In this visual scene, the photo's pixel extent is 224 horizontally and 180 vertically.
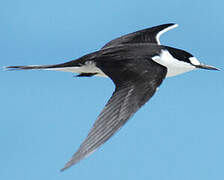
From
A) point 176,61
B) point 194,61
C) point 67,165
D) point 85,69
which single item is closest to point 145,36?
point 194,61

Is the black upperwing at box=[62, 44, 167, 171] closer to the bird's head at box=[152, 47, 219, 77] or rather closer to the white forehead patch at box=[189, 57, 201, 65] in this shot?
the bird's head at box=[152, 47, 219, 77]

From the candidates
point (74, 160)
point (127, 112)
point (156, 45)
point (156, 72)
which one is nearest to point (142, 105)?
point (127, 112)

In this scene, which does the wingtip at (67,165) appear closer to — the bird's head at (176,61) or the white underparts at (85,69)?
the white underparts at (85,69)

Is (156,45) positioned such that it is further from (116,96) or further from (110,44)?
(116,96)

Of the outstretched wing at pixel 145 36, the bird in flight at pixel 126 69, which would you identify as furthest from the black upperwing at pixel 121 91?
the outstretched wing at pixel 145 36

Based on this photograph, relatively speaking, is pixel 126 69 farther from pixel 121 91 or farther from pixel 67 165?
pixel 67 165

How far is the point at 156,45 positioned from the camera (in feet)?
26.0

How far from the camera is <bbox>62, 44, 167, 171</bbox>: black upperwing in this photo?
5594mm

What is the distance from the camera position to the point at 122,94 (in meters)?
6.41

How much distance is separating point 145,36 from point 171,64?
1.19m

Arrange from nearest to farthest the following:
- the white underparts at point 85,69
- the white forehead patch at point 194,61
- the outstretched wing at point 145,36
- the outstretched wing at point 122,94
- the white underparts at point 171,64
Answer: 1. the outstretched wing at point 122,94
2. the white underparts at point 85,69
3. the white underparts at point 171,64
4. the white forehead patch at point 194,61
5. the outstretched wing at point 145,36

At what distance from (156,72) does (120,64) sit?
480 mm

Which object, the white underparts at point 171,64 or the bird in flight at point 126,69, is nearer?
the bird in flight at point 126,69

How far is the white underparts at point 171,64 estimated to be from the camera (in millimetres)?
7499
